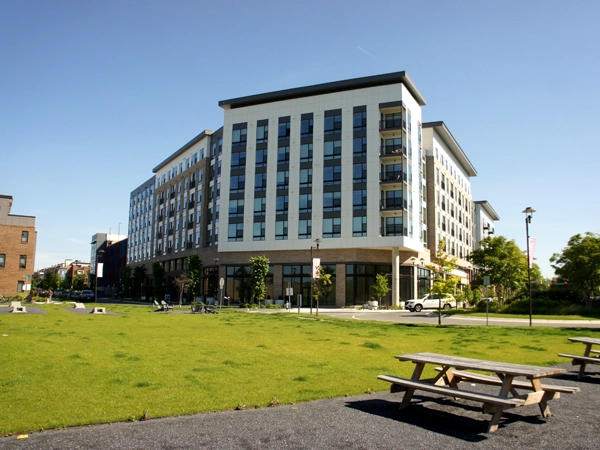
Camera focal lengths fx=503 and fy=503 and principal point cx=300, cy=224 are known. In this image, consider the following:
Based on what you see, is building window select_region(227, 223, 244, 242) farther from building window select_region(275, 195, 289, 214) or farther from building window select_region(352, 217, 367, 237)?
building window select_region(352, 217, 367, 237)

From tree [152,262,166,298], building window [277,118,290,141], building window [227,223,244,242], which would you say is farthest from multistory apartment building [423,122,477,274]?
tree [152,262,166,298]

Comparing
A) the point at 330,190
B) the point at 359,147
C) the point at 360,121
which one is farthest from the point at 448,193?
the point at 330,190

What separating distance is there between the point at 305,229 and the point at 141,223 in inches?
2291

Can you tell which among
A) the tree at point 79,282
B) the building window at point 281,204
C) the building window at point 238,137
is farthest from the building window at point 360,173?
the tree at point 79,282

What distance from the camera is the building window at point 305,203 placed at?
193 feet

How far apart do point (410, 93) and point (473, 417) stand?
5744cm

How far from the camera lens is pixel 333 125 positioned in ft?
195

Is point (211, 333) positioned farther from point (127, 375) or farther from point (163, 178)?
point (163, 178)

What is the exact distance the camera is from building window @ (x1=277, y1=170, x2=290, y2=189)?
199 feet

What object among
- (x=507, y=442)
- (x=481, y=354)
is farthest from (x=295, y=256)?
(x=507, y=442)

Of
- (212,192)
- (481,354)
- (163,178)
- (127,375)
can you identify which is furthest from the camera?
(163,178)

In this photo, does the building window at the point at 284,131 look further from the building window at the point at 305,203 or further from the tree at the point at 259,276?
the tree at the point at 259,276

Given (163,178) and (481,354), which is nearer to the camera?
(481,354)

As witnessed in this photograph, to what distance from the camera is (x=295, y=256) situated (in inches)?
2340
